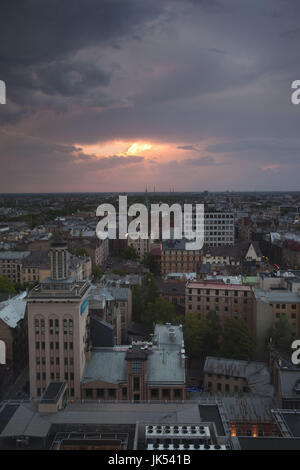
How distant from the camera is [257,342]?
27156mm

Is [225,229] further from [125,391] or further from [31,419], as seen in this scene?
[31,419]

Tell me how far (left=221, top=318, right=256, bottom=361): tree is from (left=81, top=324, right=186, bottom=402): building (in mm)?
5465

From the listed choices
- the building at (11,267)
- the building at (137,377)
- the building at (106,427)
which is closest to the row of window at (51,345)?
Answer: the building at (137,377)

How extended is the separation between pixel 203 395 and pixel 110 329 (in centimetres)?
615

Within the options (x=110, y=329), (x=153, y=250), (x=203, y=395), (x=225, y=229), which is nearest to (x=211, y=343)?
(x=203, y=395)

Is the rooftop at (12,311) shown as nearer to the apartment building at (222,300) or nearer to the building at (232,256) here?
the apartment building at (222,300)

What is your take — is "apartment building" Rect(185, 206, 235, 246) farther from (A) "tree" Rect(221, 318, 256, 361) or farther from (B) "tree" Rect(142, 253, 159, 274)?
(A) "tree" Rect(221, 318, 256, 361)

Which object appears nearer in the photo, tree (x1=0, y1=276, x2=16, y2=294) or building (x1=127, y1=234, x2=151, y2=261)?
tree (x1=0, y1=276, x2=16, y2=294)

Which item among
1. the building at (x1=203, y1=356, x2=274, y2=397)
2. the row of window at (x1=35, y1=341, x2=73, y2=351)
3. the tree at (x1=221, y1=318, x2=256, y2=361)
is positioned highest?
the row of window at (x1=35, y1=341, x2=73, y2=351)

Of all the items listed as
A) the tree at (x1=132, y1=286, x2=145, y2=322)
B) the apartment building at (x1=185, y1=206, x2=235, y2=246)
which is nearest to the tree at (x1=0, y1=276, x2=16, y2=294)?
the tree at (x1=132, y1=286, x2=145, y2=322)

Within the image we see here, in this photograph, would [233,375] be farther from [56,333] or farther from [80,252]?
[80,252]

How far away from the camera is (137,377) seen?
19.0m

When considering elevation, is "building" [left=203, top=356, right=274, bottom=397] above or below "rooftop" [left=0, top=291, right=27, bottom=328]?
below

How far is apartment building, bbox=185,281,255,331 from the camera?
30359mm
